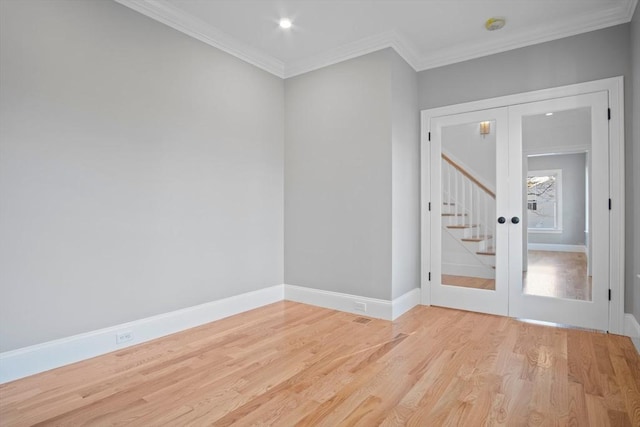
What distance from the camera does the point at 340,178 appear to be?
3.91m

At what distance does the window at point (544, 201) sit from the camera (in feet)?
11.2

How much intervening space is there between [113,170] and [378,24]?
2653mm

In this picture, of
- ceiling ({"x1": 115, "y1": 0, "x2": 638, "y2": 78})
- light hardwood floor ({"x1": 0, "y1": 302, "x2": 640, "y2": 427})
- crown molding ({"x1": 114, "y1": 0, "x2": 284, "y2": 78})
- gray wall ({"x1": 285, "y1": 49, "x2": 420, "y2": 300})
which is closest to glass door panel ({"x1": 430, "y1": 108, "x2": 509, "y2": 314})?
gray wall ({"x1": 285, "y1": 49, "x2": 420, "y2": 300})

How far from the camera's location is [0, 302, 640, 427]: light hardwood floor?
73.6 inches

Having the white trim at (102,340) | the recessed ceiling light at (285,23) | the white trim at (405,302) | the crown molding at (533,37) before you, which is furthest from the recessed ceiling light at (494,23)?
the white trim at (102,340)

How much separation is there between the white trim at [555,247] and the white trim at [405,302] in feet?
4.12

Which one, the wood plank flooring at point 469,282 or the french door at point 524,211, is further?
the wood plank flooring at point 469,282

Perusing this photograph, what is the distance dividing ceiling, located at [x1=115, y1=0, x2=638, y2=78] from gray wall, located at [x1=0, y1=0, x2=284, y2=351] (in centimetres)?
22

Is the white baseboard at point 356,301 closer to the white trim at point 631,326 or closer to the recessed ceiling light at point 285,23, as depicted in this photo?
the white trim at point 631,326

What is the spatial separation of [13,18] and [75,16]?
0.39 meters

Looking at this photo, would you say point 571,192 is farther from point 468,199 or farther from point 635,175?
point 468,199

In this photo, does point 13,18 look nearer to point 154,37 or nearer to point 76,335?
point 154,37

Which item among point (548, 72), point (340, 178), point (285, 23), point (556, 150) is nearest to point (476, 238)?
point (556, 150)

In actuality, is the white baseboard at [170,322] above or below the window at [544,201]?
below
